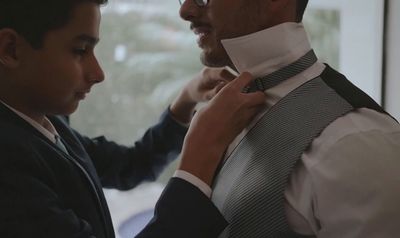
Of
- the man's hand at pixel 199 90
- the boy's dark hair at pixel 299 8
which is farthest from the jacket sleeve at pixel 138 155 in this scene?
the boy's dark hair at pixel 299 8

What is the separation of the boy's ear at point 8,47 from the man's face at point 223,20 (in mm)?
290

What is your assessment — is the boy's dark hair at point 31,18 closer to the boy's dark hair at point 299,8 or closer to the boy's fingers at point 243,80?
the boy's fingers at point 243,80

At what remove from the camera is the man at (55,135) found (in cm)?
71

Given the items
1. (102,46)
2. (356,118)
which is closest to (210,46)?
(356,118)

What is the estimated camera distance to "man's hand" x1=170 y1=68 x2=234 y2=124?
3.43ft

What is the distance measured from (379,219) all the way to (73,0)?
1.83 ft

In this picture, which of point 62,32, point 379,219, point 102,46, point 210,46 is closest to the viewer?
point 379,219

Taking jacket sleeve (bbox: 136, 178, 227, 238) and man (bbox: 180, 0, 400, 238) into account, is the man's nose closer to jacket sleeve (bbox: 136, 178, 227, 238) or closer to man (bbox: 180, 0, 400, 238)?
man (bbox: 180, 0, 400, 238)

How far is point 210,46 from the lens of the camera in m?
0.88

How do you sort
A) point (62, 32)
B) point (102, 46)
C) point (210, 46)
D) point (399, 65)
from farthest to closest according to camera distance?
point (399, 65) < point (102, 46) < point (210, 46) < point (62, 32)

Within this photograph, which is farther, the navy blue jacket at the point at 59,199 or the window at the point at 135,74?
the window at the point at 135,74

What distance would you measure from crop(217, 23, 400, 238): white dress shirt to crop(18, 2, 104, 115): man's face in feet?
1.21

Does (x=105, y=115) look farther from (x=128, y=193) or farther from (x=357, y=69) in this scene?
(x=357, y=69)

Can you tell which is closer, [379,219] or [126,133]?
[379,219]
